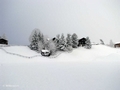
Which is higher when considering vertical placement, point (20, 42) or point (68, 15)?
point (68, 15)

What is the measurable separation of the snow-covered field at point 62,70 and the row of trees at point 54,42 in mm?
97

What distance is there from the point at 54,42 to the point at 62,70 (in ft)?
1.84

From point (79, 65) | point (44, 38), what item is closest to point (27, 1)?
point (44, 38)

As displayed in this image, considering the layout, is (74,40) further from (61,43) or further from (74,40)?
(61,43)

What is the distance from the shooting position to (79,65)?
266 cm

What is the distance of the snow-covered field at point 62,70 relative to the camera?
6.53 ft

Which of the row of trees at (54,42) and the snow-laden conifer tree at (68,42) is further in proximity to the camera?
the snow-laden conifer tree at (68,42)

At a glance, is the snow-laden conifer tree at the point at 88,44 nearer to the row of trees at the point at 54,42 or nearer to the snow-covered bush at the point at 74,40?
the row of trees at the point at 54,42

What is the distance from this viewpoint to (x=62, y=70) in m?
2.46

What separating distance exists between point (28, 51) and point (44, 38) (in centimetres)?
34

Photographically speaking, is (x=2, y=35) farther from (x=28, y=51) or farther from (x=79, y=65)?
(x=79, y=65)

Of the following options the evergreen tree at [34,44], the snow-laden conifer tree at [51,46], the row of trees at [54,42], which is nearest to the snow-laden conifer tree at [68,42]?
the row of trees at [54,42]

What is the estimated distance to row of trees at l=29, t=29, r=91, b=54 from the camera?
2.65 m

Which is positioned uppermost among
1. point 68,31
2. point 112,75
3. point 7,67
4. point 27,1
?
point 27,1
